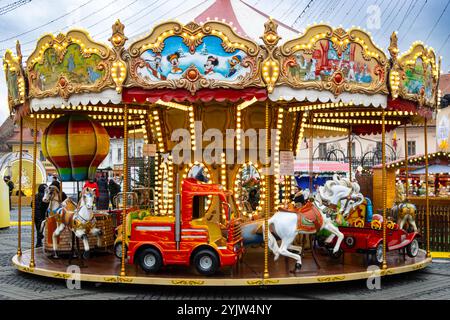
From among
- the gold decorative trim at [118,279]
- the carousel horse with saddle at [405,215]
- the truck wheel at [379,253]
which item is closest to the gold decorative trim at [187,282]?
the gold decorative trim at [118,279]

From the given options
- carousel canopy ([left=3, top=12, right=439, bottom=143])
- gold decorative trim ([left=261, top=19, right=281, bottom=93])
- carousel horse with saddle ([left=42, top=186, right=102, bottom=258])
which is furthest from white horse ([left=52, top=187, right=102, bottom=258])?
gold decorative trim ([left=261, top=19, right=281, bottom=93])

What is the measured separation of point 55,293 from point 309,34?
6.14 metres

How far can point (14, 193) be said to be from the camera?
33938 mm

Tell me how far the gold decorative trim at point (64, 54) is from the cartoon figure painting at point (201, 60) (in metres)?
0.68

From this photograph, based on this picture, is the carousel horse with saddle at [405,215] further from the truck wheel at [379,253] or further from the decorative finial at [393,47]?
the decorative finial at [393,47]

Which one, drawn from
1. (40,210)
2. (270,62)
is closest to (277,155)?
(270,62)

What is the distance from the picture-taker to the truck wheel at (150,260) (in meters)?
10.1

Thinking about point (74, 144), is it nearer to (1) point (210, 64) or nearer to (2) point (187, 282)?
(1) point (210, 64)

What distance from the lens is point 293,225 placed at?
34.6 ft

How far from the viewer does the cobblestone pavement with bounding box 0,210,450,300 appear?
9.67m

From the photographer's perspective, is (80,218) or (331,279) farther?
(80,218)

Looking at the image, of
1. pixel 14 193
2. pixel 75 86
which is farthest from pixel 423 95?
pixel 14 193

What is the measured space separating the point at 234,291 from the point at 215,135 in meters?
3.86
